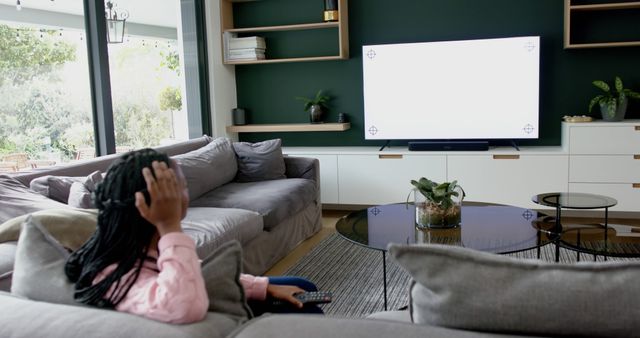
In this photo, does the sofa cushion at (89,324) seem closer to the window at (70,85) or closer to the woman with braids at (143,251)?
the woman with braids at (143,251)

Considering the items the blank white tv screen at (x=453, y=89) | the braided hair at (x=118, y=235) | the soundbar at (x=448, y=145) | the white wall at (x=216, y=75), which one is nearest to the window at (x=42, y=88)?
the white wall at (x=216, y=75)

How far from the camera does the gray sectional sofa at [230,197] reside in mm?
2676

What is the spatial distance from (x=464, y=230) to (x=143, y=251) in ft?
6.51

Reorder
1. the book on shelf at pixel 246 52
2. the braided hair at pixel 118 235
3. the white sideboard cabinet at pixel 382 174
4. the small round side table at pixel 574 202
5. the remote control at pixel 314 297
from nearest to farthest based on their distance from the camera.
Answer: the braided hair at pixel 118 235 < the remote control at pixel 314 297 < the small round side table at pixel 574 202 < the white sideboard cabinet at pixel 382 174 < the book on shelf at pixel 246 52

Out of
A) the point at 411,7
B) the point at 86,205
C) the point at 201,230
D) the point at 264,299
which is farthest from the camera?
the point at 411,7

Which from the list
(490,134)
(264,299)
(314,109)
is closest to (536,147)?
(490,134)

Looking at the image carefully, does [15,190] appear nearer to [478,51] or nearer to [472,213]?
[472,213]

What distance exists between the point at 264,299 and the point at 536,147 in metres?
4.05

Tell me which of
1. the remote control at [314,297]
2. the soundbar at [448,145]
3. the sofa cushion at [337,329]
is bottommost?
the remote control at [314,297]

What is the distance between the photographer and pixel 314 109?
17.9ft

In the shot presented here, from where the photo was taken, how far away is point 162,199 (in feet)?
3.43

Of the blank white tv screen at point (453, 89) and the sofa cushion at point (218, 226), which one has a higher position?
the blank white tv screen at point (453, 89)

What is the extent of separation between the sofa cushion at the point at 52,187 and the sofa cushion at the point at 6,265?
549 mm

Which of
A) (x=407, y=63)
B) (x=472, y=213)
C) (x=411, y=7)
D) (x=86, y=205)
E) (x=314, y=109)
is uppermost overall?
(x=411, y=7)
